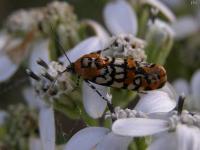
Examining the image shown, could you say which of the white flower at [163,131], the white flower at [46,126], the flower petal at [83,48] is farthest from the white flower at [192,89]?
the white flower at [163,131]

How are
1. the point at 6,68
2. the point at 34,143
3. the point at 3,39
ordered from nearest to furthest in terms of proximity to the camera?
the point at 34,143 < the point at 6,68 < the point at 3,39

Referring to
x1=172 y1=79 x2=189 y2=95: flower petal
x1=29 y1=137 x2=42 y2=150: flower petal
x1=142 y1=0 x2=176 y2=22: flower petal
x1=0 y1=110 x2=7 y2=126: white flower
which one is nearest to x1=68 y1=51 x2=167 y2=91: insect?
x1=29 y1=137 x2=42 y2=150: flower petal

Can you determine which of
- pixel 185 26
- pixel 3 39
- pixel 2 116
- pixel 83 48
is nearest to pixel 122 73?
pixel 83 48

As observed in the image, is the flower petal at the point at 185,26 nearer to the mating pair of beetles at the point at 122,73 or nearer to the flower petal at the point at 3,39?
the flower petal at the point at 3,39

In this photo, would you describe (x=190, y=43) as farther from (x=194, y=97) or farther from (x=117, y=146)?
(x=117, y=146)

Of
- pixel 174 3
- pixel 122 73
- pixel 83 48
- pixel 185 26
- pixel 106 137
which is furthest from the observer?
pixel 174 3

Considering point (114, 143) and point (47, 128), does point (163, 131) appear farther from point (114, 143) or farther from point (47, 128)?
point (47, 128)
